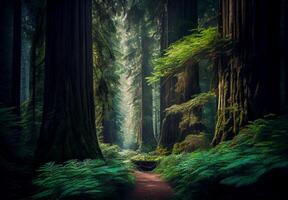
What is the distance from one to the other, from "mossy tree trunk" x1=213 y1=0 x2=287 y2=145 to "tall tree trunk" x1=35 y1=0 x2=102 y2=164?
3553 mm

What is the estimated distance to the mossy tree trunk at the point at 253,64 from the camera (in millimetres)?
6953

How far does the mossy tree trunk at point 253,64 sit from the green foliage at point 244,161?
410 mm

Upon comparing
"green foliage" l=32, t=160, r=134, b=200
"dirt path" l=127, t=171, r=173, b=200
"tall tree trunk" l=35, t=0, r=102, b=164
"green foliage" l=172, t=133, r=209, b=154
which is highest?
"tall tree trunk" l=35, t=0, r=102, b=164

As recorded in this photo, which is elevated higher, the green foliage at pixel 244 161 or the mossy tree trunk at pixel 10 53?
the mossy tree trunk at pixel 10 53

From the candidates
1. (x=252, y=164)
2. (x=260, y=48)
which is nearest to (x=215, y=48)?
(x=260, y=48)

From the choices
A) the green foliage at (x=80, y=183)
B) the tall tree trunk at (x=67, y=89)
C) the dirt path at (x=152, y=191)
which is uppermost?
the tall tree trunk at (x=67, y=89)

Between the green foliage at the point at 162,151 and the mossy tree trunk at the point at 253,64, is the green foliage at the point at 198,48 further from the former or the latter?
the green foliage at the point at 162,151

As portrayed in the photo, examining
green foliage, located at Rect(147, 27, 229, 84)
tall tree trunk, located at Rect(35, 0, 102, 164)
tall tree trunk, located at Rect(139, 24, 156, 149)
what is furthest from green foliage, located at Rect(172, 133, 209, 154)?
tall tree trunk, located at Rect(139, 24, 156, 149)

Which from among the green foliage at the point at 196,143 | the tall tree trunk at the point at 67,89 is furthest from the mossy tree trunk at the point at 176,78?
the tall tree trunk at the point at 67,89

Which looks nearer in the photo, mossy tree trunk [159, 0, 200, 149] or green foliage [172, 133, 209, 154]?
green foliage [172, 133, 209, 154]

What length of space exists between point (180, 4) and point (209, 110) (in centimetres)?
1024

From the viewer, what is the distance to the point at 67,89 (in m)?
8.92

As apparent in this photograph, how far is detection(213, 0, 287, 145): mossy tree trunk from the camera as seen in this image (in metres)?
6.95

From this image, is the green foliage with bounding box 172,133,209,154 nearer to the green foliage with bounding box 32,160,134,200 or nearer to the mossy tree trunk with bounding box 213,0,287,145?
the mossy tree trunk with bounding box 213,0,287,145
